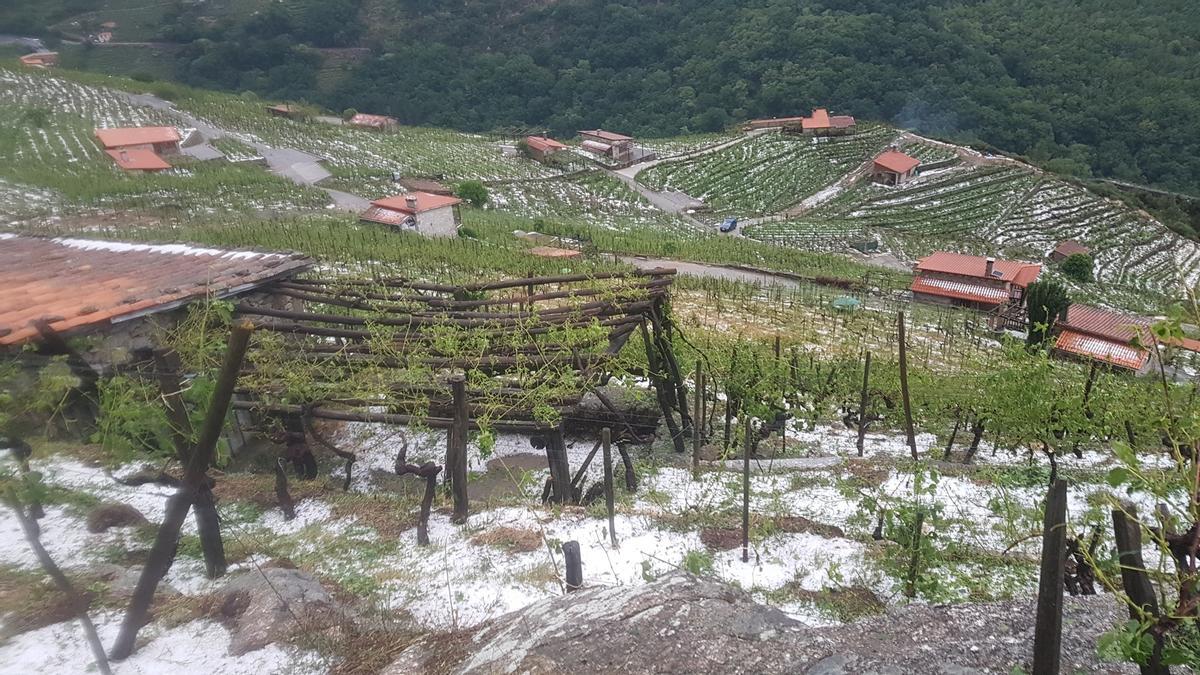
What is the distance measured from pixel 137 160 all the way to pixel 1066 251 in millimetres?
53842

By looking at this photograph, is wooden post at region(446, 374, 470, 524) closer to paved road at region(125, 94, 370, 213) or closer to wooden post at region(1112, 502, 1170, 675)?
wooden post at region(1112, 502, 1170, 675)

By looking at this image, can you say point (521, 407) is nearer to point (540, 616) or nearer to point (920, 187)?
point (540, 616)

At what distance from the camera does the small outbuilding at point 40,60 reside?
181 ft

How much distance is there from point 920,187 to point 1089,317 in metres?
30.8

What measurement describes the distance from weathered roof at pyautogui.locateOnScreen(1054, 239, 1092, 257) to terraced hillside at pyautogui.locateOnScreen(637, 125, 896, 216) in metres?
17.0

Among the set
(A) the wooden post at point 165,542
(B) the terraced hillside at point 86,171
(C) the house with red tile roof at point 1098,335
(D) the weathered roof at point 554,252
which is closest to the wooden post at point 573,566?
(A) the wooden post at point 165,542

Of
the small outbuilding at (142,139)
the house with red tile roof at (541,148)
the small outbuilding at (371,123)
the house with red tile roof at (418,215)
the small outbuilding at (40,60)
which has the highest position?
the small outbuilding at (40,60)

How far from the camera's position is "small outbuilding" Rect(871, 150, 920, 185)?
50.4 metres

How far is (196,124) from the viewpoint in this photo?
49312 mm

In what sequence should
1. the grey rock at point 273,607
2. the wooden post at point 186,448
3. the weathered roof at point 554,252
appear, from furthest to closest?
the weathered roof at point 554,252, the wooden post at point 186,448, the grey rock at point 273,607

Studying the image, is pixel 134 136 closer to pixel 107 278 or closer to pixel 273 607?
pixel 107 278

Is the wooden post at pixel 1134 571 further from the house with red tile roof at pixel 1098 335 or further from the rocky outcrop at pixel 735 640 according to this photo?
the house with red tile roof at pixel 1098 335

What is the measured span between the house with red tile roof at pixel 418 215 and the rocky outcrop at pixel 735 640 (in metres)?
24.8

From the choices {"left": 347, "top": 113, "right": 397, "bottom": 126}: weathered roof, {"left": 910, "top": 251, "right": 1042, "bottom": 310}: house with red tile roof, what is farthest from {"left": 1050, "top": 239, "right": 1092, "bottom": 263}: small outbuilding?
{"left": 347, "top": 113, "right": 397, "bottom": 126}: weathered roof
